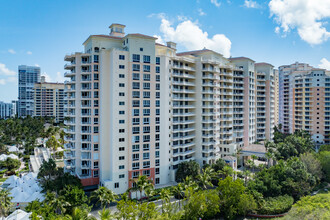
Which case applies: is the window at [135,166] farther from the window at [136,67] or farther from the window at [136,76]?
the window at [136,67]

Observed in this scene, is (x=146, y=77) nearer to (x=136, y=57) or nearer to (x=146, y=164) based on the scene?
(x=136, y=57)

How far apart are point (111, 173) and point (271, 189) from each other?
33.8 m

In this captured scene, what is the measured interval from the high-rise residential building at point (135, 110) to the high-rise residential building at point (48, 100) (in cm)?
11273

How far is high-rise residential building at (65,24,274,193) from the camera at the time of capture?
53406 mm

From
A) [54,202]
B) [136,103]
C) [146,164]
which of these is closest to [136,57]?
[136,103]

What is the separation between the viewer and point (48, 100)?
16238 centimetres

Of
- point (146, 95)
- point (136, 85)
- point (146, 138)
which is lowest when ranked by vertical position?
point (146, 138)

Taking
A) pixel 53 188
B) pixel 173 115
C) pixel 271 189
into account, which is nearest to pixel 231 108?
pixel 173 115

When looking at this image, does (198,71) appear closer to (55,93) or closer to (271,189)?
(271,189)

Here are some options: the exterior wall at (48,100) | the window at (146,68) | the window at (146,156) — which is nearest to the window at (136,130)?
the window at (146,156)

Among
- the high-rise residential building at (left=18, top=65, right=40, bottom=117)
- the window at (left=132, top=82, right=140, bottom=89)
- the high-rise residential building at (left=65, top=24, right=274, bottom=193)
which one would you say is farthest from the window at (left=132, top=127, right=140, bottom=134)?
the high-rise residential building at (left=18, top=65, right=40, bottom=117)

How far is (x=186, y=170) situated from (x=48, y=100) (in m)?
134

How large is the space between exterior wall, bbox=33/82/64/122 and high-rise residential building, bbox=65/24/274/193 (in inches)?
4440

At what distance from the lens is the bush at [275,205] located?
151 ft
